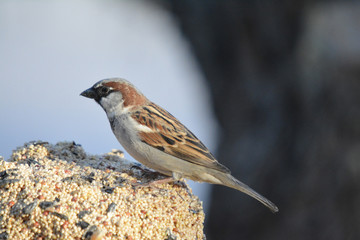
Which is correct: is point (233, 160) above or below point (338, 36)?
below

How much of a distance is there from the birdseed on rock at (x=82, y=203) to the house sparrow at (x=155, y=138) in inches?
14.8

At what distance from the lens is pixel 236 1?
5.89 m

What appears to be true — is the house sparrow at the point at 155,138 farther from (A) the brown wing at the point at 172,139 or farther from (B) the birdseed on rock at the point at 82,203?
(B) the birdseed on rock at the point at 82,203

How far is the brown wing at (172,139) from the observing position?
3.14 meters

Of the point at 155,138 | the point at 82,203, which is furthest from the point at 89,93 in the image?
the point at 82,203

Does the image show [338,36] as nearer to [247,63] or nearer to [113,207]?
[247,63]

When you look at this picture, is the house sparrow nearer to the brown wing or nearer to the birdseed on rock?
the brown wing

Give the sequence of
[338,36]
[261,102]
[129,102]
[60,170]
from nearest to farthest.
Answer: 1. [60,170]
2. [129,102]
3. [338,36]
4. [261,102]

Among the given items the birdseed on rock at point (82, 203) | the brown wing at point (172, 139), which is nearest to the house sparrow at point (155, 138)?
the brown wing at point (172, 139)

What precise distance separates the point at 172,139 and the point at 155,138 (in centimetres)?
11

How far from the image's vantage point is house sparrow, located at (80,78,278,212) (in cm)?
308

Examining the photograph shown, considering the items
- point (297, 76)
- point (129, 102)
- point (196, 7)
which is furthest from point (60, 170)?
point (196, 7)

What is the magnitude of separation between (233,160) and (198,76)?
1138mm

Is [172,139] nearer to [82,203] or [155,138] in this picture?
[155,138]
